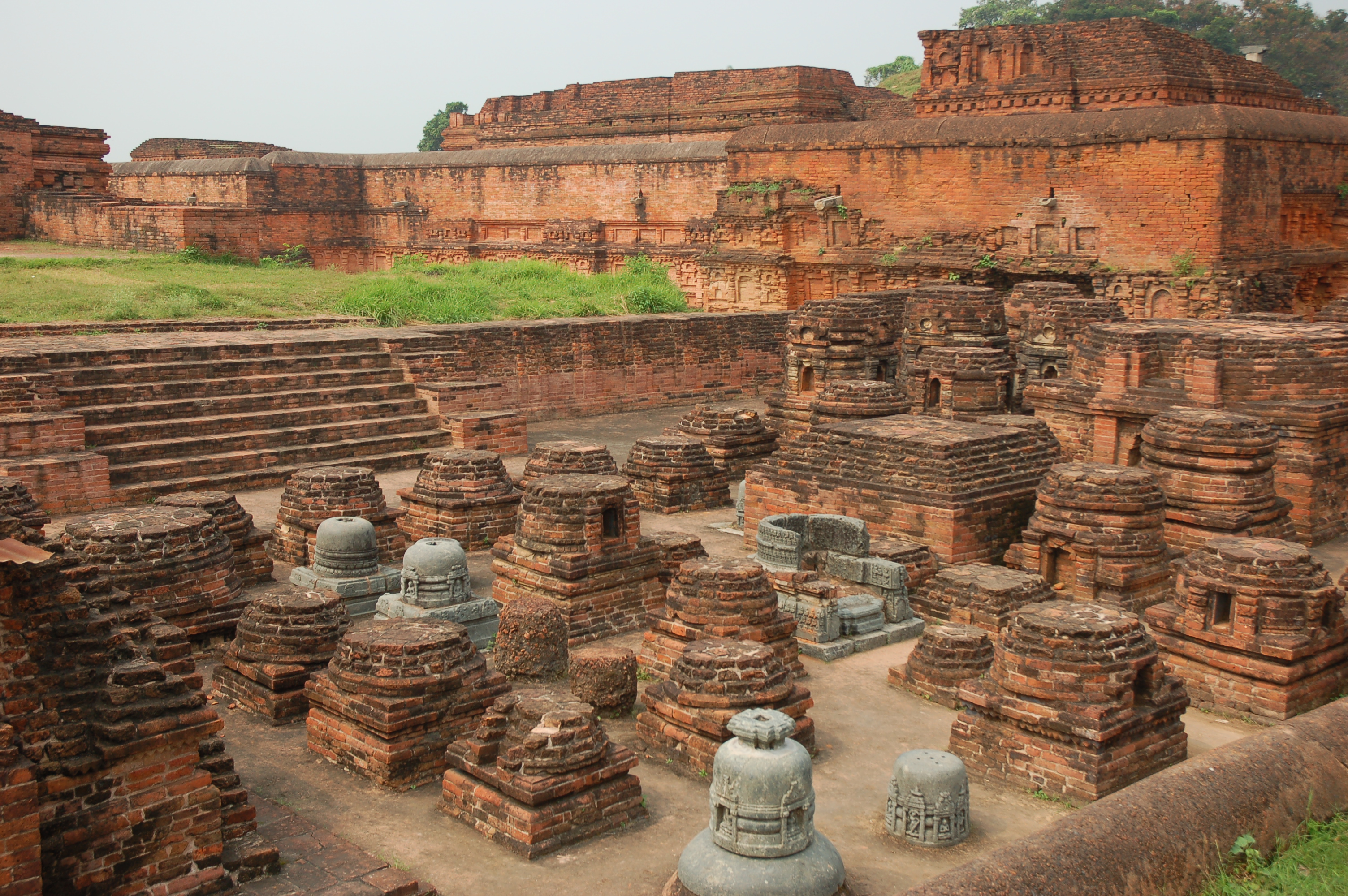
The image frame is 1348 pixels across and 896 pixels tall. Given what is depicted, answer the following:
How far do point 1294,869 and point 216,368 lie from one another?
10.1 metres

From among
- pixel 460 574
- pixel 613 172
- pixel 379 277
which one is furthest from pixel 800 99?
pixel 460 574

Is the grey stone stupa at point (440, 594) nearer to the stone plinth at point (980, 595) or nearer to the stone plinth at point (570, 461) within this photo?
the stone plinth at point (570, 461)

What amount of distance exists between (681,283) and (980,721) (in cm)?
1484

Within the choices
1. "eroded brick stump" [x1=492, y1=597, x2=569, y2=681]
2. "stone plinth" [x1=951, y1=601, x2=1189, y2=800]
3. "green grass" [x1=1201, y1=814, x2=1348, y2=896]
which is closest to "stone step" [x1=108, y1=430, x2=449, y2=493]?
"eroded brick stump" [x1=492, y1=597, x2=569, y2=681]

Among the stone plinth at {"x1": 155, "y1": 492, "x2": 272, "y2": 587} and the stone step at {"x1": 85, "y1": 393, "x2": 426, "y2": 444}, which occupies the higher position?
the stone step at {"x1": 85, "y1": 393, "x2": 426, "y2": 444}

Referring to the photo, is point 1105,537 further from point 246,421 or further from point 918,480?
point 246,421

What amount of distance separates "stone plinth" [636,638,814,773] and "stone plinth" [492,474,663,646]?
1774mm

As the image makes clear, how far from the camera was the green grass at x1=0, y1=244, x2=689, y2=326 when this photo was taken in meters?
14.3

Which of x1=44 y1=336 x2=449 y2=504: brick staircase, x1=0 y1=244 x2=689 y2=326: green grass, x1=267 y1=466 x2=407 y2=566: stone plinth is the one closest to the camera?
x1=267 y1=466 x2=407 y2=566: stone plinth

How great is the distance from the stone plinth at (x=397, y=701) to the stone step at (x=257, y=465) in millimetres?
3758

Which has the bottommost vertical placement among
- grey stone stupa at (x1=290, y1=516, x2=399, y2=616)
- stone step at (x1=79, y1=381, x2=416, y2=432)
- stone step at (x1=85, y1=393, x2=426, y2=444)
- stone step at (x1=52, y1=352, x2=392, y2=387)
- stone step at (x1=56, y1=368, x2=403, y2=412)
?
grey stone stupa at (x1=290, y1=516, x2=399, y2=616)

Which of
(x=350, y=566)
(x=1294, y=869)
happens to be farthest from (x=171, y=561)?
(x=1294, y=869)

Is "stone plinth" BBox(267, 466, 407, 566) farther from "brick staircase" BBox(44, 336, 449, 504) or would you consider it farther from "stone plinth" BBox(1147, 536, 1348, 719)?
"stone plinth" BBox(1147, 536, 1348, 719)

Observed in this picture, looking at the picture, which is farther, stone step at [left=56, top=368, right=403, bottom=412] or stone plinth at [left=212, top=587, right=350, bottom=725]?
stone step at [left=56, top=368, right=403, bottom=412]
